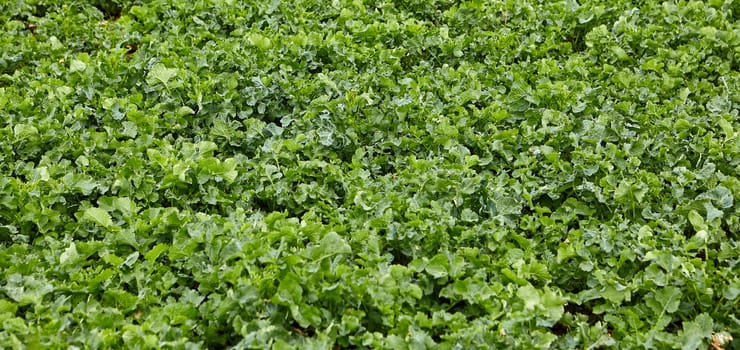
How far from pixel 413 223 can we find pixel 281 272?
605 mm

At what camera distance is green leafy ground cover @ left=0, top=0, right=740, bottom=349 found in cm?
259

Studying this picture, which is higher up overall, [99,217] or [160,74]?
[160,74]

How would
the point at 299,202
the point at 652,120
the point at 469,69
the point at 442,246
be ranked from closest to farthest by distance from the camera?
the point at 442,246, the point at 299,202, the point at 652,120, the point at 469,69

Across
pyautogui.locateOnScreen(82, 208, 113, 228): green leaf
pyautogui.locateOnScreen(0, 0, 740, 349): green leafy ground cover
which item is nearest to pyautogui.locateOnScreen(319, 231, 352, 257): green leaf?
pyautogui.locateOnScreen(0, 0, 740, 349): green leafy ground cover

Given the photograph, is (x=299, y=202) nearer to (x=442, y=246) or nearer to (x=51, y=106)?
(x=442, y=246)

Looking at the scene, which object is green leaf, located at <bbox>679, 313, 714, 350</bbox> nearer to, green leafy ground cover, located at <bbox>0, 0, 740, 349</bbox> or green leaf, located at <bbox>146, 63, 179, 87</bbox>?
green leafy ground cover, located at <bbox>0, 0, 740, 349</bbox>

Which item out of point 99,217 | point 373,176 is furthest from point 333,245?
point 99,217

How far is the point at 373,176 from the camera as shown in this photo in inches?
139

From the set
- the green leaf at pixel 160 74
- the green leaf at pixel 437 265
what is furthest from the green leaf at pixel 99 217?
the green leaf at pixel 437 265

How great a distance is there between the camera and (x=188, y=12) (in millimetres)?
4727

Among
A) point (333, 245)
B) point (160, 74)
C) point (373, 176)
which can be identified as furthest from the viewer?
point (160, 74)

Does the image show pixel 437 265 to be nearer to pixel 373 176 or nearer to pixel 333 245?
pixel 333 245

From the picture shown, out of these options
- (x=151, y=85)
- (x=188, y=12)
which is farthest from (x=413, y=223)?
(x=188, y=12)

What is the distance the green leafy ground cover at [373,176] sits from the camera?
259 centimetres
